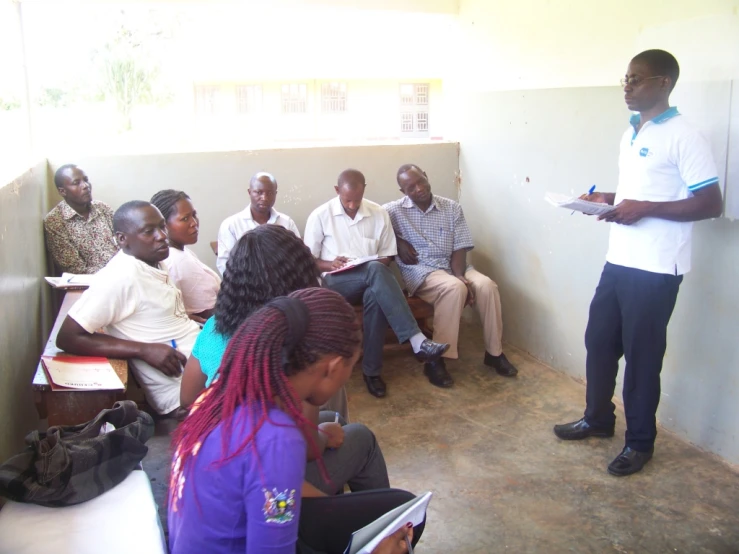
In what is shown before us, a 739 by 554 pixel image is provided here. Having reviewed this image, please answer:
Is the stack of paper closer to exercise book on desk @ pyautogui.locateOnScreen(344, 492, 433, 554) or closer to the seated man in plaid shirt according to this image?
the seated man in plaid shirt

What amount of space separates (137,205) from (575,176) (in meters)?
2.45

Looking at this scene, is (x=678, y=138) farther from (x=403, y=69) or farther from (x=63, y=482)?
(x=403, y=69)

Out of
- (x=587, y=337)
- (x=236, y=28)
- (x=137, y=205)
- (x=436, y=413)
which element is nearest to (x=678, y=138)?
(x=587, y=337)

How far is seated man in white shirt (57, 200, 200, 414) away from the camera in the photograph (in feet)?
8.54

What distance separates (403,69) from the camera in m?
5.55

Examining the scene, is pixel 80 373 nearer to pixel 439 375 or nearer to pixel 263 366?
pixel 263 366

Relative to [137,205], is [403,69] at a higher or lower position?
higher

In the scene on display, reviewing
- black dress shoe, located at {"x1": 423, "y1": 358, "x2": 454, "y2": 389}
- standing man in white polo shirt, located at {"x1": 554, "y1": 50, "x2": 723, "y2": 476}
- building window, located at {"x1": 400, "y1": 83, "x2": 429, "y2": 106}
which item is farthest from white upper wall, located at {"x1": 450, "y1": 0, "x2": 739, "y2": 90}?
black dress shoe, located at {"x1": 423, "y1": 358, "x2": 454, "y2": 389}

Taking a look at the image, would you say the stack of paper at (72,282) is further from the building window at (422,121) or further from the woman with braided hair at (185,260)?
the building window at (422,121)

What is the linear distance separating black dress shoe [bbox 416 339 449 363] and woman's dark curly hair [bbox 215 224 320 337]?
6.05 feet

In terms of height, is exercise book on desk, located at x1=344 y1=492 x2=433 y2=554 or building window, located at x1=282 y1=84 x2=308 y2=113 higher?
building window, located at x1=282 y1=84 x2=308 y2=113

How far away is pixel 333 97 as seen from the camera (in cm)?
570

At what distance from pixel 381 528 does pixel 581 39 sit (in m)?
3.12

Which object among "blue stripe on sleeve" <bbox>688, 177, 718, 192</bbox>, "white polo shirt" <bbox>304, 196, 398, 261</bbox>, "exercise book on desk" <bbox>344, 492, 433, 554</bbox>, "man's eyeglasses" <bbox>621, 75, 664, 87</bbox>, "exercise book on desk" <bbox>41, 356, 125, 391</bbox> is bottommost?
"exercise book on desk" <bbox>344, 492, 433, 554</bbox>
